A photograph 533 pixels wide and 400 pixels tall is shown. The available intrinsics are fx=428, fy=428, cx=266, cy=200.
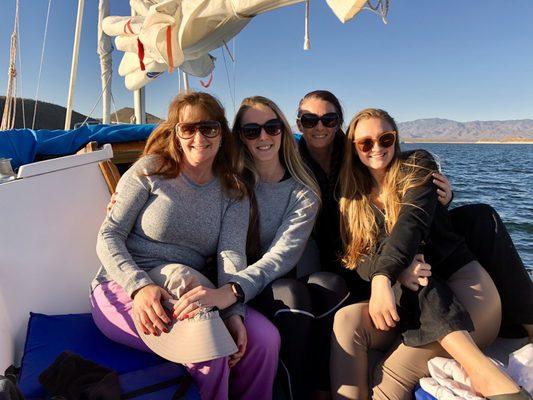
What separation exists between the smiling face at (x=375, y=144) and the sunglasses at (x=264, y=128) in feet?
1.28

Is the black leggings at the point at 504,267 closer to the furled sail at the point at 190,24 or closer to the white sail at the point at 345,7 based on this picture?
the white sail at the point at 345,7

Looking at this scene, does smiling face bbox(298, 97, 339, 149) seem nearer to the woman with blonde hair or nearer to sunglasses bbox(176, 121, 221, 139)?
the woman with blonde hair

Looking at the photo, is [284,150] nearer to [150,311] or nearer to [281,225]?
[281,225]

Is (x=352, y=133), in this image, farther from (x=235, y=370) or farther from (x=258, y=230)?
(x=235, y=370)

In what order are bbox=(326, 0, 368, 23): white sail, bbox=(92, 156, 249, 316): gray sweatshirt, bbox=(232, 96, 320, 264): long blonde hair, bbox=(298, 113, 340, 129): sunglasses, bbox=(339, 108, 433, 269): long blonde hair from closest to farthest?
bbox=(92, 156, 249, 316): gray sweatshirt
bbox=(339, 108, 433, 269): long blonde hair
bbox=(232, 96, 320, 264): long blonde hair
bbox=(298, 113, 340, 129): sunglasses
bbox=(326, 0, 368, 23): white sail

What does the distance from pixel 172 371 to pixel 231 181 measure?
884 millimetres

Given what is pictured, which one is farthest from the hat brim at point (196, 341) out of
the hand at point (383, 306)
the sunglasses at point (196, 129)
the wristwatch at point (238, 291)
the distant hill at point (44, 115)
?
the distant hill at point (44, 115)

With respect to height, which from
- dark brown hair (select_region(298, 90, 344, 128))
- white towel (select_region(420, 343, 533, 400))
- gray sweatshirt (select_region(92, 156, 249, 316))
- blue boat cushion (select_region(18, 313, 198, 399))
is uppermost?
dark brown hair (select_region(298, 90, 344, 128))

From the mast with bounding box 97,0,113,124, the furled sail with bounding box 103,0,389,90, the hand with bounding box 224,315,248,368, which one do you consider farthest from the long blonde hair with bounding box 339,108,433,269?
the mast with bounding box 97,0,113,124

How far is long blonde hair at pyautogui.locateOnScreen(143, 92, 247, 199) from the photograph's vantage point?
1986mm

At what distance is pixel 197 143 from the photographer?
1938 mm

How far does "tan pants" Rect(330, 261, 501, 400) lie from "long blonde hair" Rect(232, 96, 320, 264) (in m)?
0.59

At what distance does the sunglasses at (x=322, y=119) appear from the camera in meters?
2.32

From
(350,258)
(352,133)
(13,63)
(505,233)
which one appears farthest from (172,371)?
(13,63)
